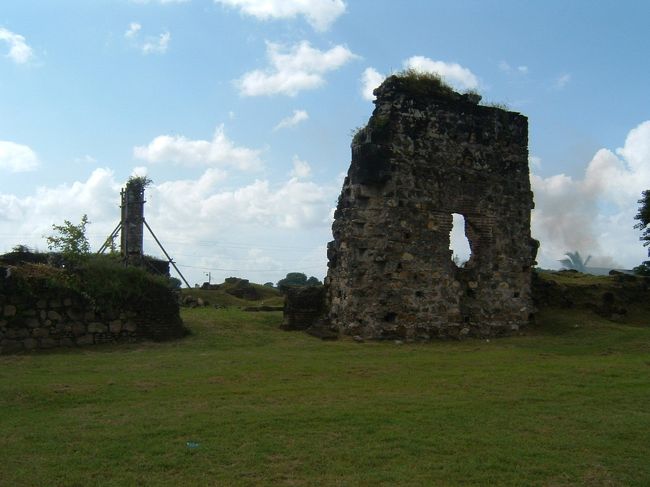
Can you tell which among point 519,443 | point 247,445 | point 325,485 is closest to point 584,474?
point 519,443

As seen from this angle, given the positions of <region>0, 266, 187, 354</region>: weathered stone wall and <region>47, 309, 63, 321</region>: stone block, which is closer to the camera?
<region>0, 266, 187, 354</region>: weathered stone wall

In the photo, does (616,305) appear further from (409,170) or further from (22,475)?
(22,475)

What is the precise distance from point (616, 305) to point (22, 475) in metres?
17.0

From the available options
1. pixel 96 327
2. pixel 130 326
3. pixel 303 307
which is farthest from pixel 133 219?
pixel 96 327

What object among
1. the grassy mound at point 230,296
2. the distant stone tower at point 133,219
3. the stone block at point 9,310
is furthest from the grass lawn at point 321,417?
the distant stone tower at point 133,219

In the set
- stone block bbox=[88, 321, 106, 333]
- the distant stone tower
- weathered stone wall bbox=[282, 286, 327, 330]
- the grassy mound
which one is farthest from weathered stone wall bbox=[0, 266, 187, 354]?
the distant stone tower

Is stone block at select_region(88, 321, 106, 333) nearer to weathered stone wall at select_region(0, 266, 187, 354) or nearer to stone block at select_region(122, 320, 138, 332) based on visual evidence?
weathered stone wall at select_region(0, 266, 187, 354)

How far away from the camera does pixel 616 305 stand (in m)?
18.6

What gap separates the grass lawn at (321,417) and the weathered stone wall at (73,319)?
0.71m

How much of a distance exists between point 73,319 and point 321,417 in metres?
7.62

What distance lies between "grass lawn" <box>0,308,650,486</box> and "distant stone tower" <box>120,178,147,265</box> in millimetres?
15100

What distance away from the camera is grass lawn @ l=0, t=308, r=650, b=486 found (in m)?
5.79

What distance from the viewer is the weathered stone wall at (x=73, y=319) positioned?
12508 millimetres

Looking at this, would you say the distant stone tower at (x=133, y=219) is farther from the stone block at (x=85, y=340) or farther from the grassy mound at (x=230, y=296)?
the stone block at (x=85, y=340)
